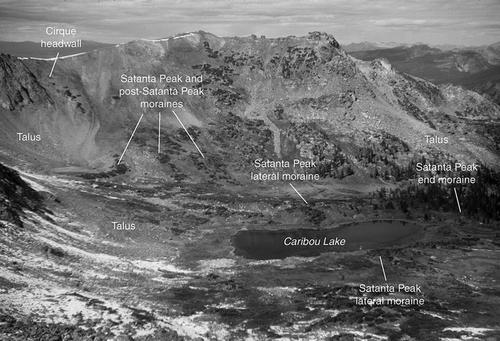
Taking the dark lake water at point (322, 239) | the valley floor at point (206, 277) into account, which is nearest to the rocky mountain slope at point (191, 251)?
the valley floor at point (206, 277)

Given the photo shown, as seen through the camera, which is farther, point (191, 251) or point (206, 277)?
point (191, 251)

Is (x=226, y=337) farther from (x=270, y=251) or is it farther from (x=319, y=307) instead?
(x=270, y=251)

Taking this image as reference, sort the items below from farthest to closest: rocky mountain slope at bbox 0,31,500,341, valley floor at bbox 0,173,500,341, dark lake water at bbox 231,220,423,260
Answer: dark lake water at bbox 231,220,423,260 < rocky mountain slope at bbox 0,31,500,341 < valley floor at bbox 0,173,500,341

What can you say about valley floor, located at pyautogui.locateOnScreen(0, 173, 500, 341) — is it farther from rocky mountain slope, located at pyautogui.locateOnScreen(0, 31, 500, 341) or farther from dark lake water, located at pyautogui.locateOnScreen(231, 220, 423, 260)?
dark lake water, located at pyautogui.locateOnScreen(231, 220, 423, 260)

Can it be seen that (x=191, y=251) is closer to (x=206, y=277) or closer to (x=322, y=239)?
(x=206, y=277)

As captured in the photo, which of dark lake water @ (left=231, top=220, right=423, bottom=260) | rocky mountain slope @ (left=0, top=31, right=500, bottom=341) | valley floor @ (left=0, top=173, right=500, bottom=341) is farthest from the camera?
dark lake water @ (left=231, top=220, right=423, bottom=260)

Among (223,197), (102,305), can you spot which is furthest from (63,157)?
(102,305)

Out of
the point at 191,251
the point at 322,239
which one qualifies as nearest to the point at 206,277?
the point at 191,251

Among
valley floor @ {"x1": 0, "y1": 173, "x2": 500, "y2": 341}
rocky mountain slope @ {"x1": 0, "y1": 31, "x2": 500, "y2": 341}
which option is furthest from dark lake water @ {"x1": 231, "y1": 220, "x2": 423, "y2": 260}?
valley floor @ {"x1": 0, "y1": 173, "x2": 500, "y2": 341}

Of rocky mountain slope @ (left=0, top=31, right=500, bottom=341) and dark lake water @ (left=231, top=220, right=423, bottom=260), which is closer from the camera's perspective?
rocky mountain slope @ (left=0, top=31, right=500, bottom=341)
